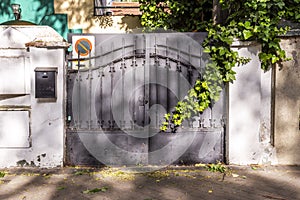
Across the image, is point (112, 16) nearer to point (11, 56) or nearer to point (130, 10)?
point (130, 10)

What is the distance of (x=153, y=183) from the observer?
14.8 ft

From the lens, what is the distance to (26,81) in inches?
195

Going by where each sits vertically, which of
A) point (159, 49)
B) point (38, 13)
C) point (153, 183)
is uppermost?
A: point (38, 13)

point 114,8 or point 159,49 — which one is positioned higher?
point 114,8

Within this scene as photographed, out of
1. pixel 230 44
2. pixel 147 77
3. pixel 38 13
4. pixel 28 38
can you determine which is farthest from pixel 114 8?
pixel 230 44

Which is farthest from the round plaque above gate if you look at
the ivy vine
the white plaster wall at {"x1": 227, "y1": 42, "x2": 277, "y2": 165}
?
the white plaster wall at {"x1": 227, "y1": 42, "x2": 277, "y2": 165}

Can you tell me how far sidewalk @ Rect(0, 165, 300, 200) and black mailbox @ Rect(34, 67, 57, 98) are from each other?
1.14 metres

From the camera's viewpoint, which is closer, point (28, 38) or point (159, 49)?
point (28, 38)

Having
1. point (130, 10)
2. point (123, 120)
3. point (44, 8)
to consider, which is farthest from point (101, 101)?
point (130, 10)

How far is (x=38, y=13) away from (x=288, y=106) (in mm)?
6823

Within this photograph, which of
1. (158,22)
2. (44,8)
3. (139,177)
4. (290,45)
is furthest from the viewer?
(44,8)

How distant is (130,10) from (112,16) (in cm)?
168

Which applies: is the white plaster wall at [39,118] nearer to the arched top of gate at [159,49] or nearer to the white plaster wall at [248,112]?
the arched top of gate at [159,49]

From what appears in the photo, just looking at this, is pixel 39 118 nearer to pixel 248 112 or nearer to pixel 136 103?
pixel 136 103
